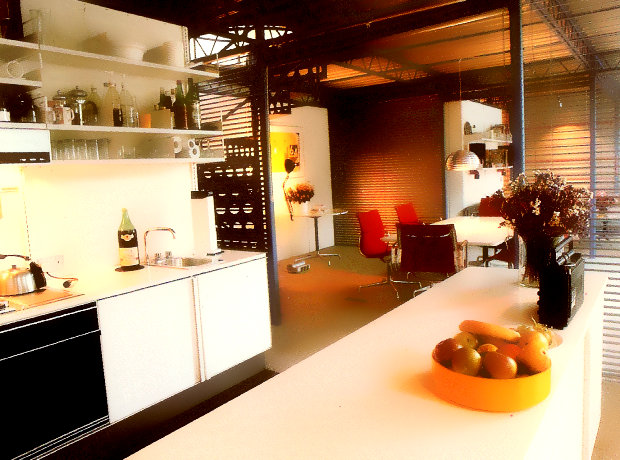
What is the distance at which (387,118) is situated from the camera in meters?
9.78

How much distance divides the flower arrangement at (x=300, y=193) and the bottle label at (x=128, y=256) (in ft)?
17.8

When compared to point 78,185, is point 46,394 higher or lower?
lower

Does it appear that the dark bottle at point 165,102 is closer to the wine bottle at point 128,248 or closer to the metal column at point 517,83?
the wine bottle at point 128,248

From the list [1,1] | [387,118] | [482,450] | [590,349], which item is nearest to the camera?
[482,450]

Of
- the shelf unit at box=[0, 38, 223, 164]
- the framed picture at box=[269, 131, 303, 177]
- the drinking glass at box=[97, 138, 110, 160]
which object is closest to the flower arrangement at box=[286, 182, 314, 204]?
the framed picture at box=[269, 131, 303, 177]

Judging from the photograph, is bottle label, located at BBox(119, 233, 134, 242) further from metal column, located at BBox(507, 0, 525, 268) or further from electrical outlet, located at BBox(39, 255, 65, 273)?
metal column, located at BBox(507, 0, 525, 268)

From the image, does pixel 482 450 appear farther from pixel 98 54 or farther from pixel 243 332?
pixel 98 54

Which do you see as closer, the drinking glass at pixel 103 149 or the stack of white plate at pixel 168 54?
the drinking glass at pixel 103 149

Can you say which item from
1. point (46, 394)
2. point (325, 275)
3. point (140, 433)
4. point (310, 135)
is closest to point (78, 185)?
point (46, 394)

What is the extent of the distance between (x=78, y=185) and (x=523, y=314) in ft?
9.93

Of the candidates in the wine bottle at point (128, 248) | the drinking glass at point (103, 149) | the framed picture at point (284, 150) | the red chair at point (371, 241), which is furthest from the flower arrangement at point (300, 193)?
the drinking glass at point (103, 149)

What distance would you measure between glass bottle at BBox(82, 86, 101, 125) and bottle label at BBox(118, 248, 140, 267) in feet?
3.05

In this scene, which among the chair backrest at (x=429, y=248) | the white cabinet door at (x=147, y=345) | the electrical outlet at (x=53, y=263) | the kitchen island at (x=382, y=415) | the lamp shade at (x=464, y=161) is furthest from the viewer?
the lamp shade at (x=464, y=161)

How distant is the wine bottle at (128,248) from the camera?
361 centimetres
